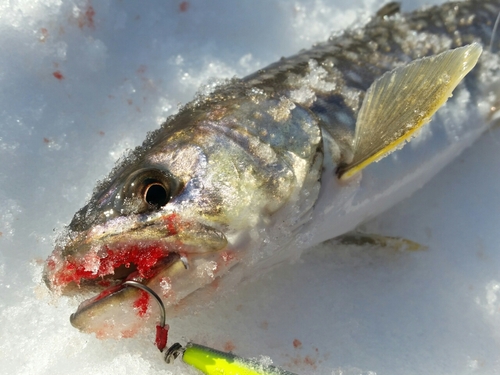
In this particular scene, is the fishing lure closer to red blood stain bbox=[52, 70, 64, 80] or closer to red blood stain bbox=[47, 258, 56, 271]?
red blood stain bbox=[47, 258, 56, 271]

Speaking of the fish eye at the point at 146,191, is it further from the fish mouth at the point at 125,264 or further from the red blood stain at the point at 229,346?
the red blood stain at the point at 229,346

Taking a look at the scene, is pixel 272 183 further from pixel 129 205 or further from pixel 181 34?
pixel 181 34

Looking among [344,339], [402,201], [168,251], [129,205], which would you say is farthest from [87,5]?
[344,339]

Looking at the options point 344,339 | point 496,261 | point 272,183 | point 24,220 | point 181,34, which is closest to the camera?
point 272,183

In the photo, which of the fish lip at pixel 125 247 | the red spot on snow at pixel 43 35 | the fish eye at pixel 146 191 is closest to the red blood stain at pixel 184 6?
the red spot on snow at pixel 43 35

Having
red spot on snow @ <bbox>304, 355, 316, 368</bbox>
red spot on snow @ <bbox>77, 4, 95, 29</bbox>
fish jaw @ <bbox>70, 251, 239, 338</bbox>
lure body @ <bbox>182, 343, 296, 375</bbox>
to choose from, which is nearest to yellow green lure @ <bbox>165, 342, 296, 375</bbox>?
lure body @ <bbox>182, 343, 296, 375</bbox>

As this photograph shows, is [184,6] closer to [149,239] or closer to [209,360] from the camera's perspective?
[149,239]

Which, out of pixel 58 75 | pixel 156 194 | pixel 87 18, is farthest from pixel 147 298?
pixel 87 18
